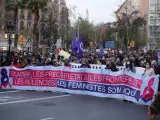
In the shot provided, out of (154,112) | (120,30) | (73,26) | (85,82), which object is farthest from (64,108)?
(73,26)

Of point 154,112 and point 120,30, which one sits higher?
point 120,30

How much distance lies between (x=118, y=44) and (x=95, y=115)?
63360mm

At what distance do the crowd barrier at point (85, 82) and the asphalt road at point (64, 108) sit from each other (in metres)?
0.47

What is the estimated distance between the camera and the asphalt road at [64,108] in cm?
1005

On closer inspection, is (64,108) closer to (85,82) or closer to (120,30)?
(85,82)

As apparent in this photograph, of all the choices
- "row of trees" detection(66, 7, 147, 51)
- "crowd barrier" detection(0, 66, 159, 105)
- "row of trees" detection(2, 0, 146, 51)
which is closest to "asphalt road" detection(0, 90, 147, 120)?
"crowd barrier" detection(0, 66, 159, 105)

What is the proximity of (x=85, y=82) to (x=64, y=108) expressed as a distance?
360cm

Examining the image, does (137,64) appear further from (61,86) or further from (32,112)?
(32,112)

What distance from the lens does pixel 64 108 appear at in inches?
451

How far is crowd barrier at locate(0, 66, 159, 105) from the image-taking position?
12352mm

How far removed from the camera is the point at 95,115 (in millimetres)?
10266

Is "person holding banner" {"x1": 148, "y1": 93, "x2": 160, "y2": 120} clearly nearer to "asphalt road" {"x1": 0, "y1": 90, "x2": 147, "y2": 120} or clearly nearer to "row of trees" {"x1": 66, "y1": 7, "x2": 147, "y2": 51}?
"asphalt road" {"x1": 0, "y1": 90, "x2": 147, "y2": 120}

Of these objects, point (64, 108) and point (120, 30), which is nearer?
point (64, 108)

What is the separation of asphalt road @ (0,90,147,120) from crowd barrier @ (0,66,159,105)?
0.47 metres
